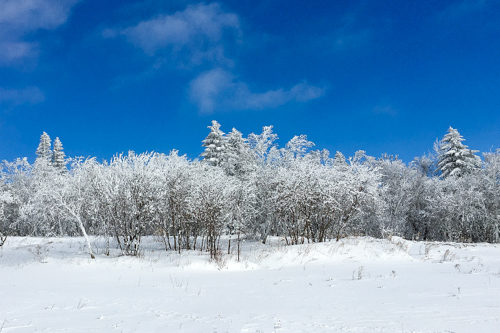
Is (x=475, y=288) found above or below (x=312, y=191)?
below

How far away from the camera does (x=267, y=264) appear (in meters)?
17.6

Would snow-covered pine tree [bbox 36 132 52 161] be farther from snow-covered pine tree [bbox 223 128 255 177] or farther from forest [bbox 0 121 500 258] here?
snow-covered pine tree [bbox 223 128 255 177]

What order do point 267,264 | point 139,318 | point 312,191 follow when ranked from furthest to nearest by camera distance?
point 312,191 → point 267,264 → point 139,318

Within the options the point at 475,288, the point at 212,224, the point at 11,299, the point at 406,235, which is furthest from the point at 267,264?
the point at 406,235

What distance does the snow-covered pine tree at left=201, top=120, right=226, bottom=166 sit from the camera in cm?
4253

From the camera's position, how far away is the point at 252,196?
1061 inches

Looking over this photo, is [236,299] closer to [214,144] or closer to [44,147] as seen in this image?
[214,144]

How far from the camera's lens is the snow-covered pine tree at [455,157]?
4060cm

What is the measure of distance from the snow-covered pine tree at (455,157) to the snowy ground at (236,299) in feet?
103

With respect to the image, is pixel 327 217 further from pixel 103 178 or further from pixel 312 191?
pixel 103 178

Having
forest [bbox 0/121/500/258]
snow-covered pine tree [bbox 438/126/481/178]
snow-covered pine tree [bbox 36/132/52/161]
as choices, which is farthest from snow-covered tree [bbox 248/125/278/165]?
snow-covered pine tree [bbox 36/132/52/161]

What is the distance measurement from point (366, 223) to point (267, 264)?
2750 centimetres

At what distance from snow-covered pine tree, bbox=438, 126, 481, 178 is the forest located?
13 cm

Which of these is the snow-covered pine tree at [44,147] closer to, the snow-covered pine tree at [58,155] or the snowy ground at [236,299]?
the snow-covered pine tree at [58,155]
